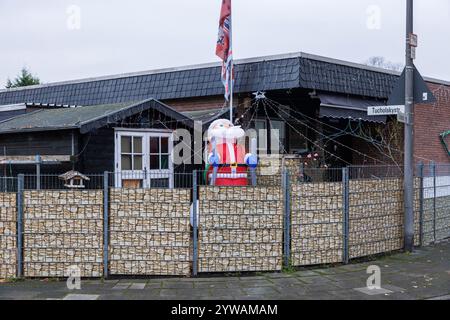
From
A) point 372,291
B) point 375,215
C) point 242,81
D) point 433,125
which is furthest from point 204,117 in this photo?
point 433,125

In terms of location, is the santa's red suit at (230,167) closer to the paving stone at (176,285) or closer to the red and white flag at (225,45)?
the red and white flag at (225,45)

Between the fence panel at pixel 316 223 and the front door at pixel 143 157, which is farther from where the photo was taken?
the front door at pixel 143 157

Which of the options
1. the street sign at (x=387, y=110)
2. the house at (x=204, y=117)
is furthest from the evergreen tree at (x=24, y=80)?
the street sign at (x=387, y=110)

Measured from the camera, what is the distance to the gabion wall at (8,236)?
8.42 meters

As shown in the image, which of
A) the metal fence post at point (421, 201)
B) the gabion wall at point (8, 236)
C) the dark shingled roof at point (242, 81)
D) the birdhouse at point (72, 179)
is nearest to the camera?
the gabion wall at point (8, 236)

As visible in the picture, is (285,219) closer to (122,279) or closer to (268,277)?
(268,277)

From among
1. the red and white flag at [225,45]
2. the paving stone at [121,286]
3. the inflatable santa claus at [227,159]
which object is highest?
the red and white flag at [225,45]

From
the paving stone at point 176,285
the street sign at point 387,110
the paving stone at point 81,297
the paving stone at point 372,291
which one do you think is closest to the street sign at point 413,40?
the street sign at point 387,110

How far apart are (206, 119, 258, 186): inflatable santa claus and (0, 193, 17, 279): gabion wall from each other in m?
4.11

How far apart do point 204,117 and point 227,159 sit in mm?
3196

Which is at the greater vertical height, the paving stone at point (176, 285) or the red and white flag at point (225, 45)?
the red and white flag at point (225, 45)

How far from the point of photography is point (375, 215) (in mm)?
10047

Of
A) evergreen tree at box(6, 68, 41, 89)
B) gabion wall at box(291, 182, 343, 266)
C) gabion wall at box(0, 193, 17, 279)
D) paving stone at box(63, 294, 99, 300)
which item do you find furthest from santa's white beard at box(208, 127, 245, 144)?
evergreen tree at box(6, 68, 41, 89)

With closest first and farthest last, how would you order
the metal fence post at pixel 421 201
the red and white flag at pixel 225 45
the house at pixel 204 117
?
1. the metal fence post at pixel 421 201
2. the house at pixel 204 117
3. the red and white flag at pixel 225 45
